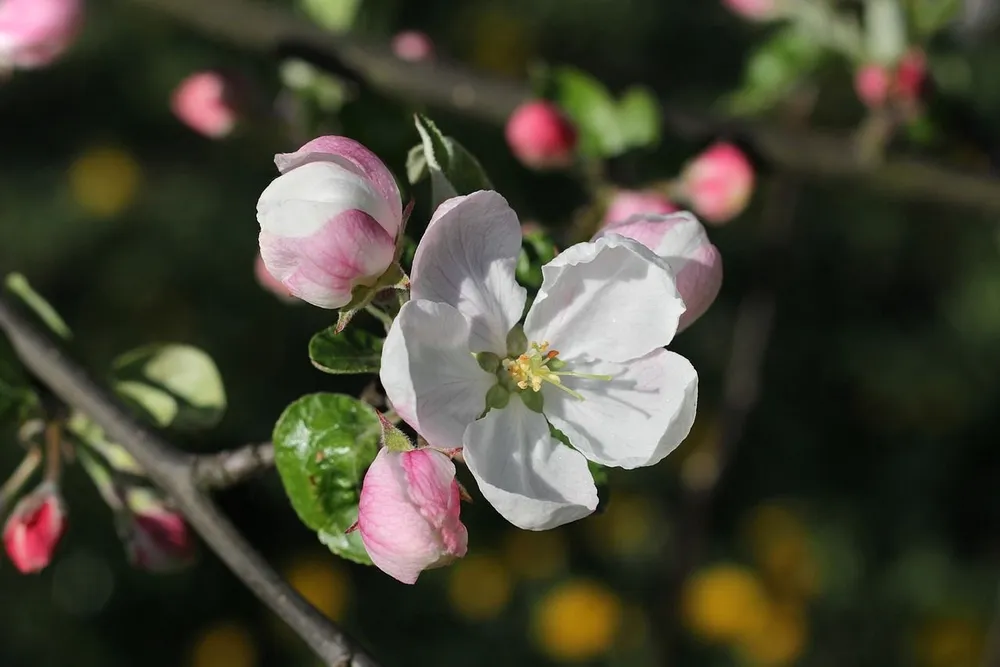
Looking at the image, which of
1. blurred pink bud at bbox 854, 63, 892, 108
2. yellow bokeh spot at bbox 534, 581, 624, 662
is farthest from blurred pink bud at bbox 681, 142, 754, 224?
yellow bokeh spot at bbox 534, 581, 624, 662

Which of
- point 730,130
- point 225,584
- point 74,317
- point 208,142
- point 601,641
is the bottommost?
point 225,584

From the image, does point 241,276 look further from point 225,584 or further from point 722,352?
point 722,352

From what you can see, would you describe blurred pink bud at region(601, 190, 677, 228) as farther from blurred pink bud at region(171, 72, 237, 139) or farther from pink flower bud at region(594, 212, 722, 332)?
blurred pink bud at region(171, 72, 237, 139)

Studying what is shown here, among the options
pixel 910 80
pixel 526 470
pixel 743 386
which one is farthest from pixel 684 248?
pixel 743 386

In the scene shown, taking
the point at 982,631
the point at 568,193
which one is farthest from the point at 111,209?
the point at 982,631

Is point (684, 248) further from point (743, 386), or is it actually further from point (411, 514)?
point (743, 386)

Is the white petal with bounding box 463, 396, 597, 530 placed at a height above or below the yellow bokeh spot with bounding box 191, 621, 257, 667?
above

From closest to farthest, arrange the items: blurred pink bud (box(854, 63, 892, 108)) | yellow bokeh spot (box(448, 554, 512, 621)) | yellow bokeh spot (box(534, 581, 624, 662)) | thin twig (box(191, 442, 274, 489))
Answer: thin twig (box(191, 442, 274, 489))
blurred pink bud (box(854, 63, 892, 108))
yellow bokeh spot (box(534, 581, 624, 662))
yellow bokeh spot (box(448, 554, 512, 621))
